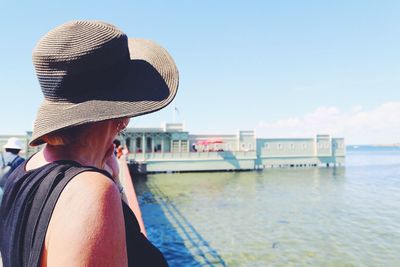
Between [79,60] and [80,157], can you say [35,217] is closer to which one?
[80,157]

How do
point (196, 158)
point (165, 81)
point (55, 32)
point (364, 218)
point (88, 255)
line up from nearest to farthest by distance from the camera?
1. point (88, 255)
2. point (55, 32)
3. point (165, 81)
4. point (364, 218)
5. point (196, 158)

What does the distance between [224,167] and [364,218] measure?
2314 cm

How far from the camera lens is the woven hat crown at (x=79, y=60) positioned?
1.02 m

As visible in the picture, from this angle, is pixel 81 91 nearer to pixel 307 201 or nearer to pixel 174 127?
pixel 307 201

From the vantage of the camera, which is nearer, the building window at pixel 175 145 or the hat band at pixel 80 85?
the hat band at pixel 80 85

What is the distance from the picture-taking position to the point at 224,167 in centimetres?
3738

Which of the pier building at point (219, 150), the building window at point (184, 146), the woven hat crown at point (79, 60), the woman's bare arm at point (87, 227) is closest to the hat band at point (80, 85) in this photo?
the woven hat crown at point (79, 60)

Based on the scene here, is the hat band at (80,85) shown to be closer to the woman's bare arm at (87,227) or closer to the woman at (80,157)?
the woman at (80,157)

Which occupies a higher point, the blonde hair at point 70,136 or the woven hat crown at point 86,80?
the woven hat crown at point 86,80

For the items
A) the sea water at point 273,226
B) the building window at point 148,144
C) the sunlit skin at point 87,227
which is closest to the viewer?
the sunlit skin at point 87,227

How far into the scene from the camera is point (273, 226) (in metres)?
13.1

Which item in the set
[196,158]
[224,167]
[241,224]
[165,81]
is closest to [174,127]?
[196,158]

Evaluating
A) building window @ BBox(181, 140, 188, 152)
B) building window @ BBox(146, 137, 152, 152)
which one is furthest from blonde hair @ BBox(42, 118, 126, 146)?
building window @ BBox(146, 137, 152, 152)

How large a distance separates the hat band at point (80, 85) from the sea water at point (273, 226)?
8.72 m
